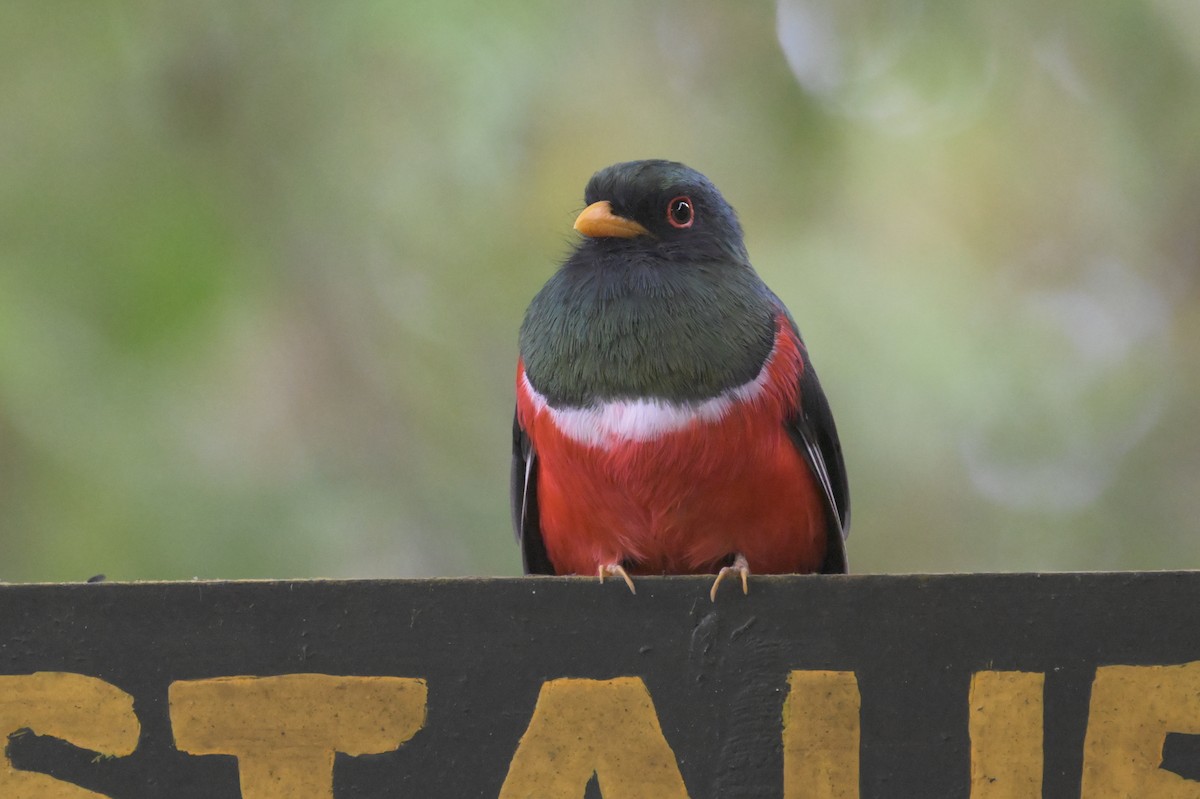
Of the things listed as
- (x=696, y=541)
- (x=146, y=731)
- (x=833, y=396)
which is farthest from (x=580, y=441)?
(x=833, y=396)

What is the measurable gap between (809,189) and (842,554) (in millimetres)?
1681

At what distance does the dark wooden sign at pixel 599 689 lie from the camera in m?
2.00

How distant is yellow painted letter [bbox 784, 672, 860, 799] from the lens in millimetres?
1997

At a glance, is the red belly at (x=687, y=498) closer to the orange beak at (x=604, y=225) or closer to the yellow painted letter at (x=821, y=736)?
the orange beak at (x=604, y=225)

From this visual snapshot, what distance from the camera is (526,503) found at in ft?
9.61

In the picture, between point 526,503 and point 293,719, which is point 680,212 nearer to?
point 526,503

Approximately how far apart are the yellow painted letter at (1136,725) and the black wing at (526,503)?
122 centimetres

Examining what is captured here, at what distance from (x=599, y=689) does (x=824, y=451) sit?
3.39 ft

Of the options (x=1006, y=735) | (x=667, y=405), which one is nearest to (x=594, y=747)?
(x=1006, y=735)

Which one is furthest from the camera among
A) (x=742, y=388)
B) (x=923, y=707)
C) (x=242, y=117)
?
(x=242, y=117)

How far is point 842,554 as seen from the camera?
9.57 ft

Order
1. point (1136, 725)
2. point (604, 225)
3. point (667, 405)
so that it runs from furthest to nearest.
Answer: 1. point (604, 225)
2. point (667, 405)
3. point (1136, 725)

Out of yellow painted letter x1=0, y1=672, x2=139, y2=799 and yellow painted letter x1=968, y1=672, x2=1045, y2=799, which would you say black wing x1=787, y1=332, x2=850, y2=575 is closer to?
yellow painted letter x1=968, y1=672, x2=1045, y2=799

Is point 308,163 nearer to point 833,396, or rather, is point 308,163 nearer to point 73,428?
point 73,428
